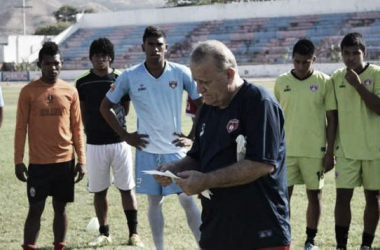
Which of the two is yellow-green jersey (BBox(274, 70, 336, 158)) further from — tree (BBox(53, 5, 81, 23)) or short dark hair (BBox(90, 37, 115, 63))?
tree (BBox(53, 5, 81, 23))

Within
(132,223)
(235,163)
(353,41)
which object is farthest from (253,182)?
(132,223)

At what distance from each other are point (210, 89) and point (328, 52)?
176 feet

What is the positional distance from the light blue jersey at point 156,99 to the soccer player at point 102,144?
841 mm

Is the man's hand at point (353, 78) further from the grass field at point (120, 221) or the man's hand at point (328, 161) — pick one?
the grass field at point (120, 221)

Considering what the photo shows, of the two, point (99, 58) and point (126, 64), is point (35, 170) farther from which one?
point (126, 64)

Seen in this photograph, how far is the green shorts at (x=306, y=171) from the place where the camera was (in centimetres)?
665

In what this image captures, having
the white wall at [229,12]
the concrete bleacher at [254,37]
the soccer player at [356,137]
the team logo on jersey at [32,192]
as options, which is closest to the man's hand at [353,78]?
the soccer player at [356,137]

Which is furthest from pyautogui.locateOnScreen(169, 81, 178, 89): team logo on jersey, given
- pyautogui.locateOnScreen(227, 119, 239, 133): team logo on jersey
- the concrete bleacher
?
the concrete bleacher

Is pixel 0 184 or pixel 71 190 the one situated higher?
pixel 71 190

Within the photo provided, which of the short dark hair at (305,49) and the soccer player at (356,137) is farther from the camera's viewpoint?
the short dark hair at (305,49)

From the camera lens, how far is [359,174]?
21.0ft

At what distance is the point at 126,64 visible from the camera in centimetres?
6450

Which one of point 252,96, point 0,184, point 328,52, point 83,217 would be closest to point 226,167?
point 252,96

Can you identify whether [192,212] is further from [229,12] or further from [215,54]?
[229,12]
